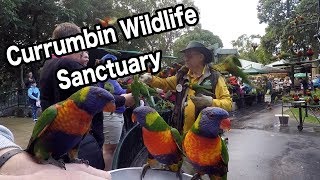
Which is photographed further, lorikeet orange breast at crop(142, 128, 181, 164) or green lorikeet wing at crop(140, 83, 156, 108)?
green lorikeet wing at crop(140, 83, 156, 108)

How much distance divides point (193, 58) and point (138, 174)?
1265 mm

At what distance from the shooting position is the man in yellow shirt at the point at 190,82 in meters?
2.25

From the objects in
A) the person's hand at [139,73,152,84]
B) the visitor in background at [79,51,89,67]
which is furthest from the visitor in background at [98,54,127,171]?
the person's hand at [139,73,152,84]

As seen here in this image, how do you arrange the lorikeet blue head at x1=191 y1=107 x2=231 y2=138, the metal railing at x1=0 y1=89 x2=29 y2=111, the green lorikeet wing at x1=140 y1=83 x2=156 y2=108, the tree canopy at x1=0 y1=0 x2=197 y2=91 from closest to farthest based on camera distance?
the lorikeet blue head at x1=191 y1=107 x2=231 y2=138 < the green lorikeet wing at x1=140 y1=83 x2=156 y2=108 < the tree canopy at x1=0 y1=0 x2=197 y2=91 < the metal railing at x1=0 y1=89 x2=29 y2=111

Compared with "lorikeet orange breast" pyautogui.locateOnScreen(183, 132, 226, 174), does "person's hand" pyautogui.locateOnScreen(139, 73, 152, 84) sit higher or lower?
higher

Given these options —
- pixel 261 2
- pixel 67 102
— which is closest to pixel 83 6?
pixel 67 102

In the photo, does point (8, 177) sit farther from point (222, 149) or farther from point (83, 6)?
point (83, 6)

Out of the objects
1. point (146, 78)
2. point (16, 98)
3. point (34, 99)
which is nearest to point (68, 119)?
point (146, 78)

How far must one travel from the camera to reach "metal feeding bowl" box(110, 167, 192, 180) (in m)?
1.28

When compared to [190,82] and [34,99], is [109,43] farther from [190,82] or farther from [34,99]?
[34,99]

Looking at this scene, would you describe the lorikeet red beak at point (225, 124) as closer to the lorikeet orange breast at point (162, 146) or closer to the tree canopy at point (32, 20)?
the lorikeet orange breast at point (162, 146)

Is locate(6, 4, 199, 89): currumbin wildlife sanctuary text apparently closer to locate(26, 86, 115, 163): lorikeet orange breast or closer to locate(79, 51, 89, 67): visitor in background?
locate(79, 51, 89, 67): visitor in background

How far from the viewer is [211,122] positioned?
147cm

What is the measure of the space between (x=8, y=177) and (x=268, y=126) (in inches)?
416
